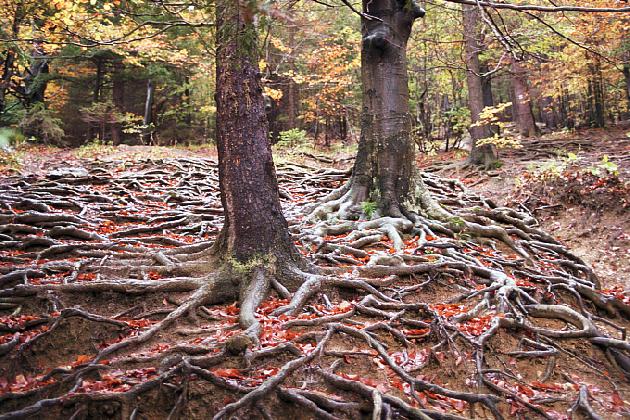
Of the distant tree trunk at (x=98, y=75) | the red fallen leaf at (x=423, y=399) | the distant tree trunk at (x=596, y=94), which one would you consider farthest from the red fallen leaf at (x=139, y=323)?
the distant tree trunk at (x=596, y=94)

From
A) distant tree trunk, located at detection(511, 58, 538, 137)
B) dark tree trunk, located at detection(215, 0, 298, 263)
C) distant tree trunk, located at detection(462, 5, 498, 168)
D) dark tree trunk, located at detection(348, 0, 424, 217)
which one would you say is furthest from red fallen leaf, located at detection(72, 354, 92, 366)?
distant tree trunk, located at detection(511, 58, 538, 137)

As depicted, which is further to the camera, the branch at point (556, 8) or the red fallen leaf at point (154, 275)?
the red fallen leaf at point (154, 275)

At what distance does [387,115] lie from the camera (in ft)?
24.0

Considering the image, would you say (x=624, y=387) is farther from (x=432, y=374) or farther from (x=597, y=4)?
(x=597, y=4)

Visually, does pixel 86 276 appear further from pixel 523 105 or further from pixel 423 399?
pixel 523 105

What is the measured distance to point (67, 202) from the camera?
26.4 ft

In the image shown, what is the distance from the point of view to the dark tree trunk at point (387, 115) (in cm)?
722

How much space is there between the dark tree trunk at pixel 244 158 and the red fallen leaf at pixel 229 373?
4.65ft

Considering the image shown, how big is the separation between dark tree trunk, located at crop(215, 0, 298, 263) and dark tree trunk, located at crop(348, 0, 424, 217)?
10.0ft

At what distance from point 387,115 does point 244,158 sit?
12.5ft

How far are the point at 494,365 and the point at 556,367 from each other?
671 mm

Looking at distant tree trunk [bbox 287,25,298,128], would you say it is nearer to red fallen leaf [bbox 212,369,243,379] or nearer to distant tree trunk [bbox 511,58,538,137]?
distant tree trunk [bbox 511,58,538,137]

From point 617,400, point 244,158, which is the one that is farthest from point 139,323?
point 617,400

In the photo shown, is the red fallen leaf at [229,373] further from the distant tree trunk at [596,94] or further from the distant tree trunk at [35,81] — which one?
the distant tree trunk at [35,81]
